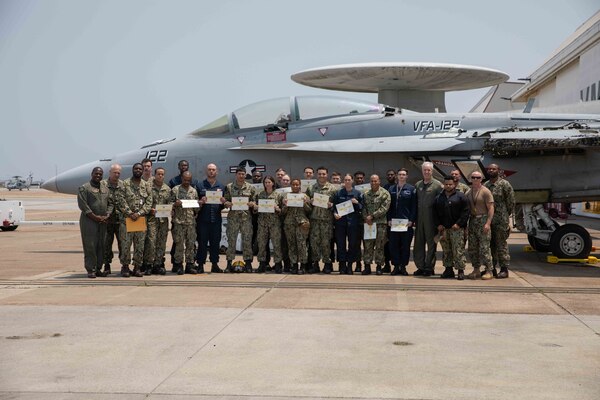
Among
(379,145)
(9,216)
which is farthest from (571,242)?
(9,216)

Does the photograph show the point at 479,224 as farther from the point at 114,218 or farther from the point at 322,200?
the point at 114,218

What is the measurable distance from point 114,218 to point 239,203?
1.94m

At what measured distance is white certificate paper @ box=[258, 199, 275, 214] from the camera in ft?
35.1

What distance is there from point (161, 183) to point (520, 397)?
7.27m

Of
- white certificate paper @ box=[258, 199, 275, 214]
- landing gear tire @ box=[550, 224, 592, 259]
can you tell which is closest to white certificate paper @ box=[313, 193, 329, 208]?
white certificate paper @ box=[258, 199, 275, 214]

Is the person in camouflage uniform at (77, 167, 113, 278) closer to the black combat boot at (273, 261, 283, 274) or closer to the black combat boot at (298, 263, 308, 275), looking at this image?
the black combat boot at (273, 261, 283, 274)

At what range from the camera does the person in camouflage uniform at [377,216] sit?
416 inches

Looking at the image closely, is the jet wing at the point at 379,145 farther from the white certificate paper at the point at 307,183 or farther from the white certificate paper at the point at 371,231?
the white certificate paper at the point at 371,231

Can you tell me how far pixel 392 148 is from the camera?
12.6 metres

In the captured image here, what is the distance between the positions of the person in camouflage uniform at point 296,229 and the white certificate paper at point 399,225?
4.37 feet

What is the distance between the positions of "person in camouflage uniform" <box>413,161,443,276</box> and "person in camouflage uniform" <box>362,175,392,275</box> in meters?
0.49

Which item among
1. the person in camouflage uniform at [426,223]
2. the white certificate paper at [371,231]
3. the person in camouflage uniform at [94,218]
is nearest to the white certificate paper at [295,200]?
the white certificate paper at [371,231]

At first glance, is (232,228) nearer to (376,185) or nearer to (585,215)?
(376,185)

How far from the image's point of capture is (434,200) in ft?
34.2
